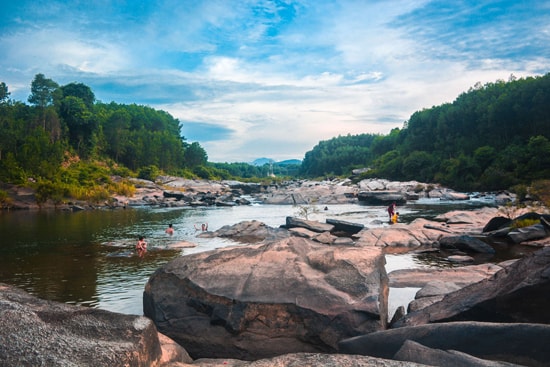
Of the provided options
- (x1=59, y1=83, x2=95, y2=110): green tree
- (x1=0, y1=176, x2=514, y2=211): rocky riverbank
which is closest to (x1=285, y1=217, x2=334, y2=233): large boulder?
(x1=0, y1=176, x2=514, y2=211): rocky riverbank

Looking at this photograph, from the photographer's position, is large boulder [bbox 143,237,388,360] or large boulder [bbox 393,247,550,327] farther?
large boulder [bbox 143,237,388,360]

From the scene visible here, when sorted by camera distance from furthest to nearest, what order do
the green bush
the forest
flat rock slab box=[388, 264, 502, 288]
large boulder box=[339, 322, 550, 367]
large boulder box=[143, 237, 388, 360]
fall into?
the green bush < the forest < flat rock slab box=[388, 264, 502, 288] < large boulder box=[143, 237, 388, 360] < large boulder box=[339, 322, 550, 367]

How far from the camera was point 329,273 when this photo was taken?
10.2 metres

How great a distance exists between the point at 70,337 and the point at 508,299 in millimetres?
7469

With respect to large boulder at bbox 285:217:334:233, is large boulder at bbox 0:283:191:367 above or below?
above

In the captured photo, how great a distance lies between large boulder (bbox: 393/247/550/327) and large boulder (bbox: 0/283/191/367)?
576 centimetres

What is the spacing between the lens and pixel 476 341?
266 inches

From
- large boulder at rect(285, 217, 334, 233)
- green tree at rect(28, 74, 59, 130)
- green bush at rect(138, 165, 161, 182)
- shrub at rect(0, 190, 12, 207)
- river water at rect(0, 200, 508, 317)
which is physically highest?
green tree at rect(28, 74, 59, 130)

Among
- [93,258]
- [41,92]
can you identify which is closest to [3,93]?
[41,92]

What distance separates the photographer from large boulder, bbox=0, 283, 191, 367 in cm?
474

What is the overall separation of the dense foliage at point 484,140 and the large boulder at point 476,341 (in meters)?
70.7

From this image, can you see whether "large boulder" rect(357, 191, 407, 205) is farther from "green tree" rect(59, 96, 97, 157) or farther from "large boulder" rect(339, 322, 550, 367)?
"green tree" rect(59, 96, 97, 157)

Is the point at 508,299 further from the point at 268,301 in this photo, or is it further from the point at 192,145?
the point at 192,145

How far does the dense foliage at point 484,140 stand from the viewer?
75688 mm
